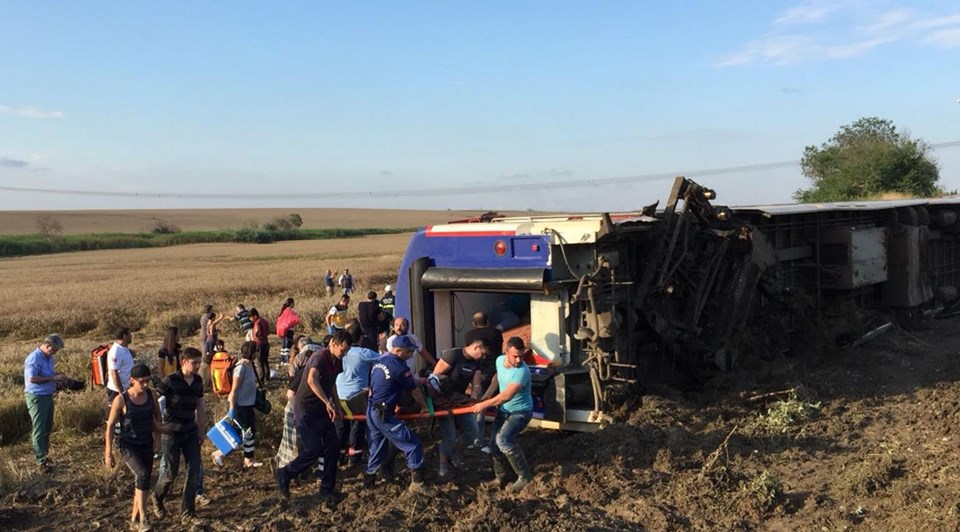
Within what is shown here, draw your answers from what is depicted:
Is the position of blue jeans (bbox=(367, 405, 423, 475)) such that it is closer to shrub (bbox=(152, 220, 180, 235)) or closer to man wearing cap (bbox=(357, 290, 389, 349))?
man wearing cap (bbox=(357, 290, 389, 349))

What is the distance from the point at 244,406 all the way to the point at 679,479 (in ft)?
14.0

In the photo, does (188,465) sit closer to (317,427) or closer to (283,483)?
(283,483)

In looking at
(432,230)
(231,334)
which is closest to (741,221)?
(432,230)

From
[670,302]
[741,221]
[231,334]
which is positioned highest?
[741,221]

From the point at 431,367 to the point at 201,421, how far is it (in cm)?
269

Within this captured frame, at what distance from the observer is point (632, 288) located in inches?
319

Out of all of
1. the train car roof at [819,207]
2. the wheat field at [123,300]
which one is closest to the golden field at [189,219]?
the wheat field at [123,300]

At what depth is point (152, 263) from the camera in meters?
47.2

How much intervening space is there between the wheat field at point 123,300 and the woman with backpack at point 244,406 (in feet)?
3.03

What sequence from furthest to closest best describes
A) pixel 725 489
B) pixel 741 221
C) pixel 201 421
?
pixel 741 221, pixel 201 421, pixel 725 489

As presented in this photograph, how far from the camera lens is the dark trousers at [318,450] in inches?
255

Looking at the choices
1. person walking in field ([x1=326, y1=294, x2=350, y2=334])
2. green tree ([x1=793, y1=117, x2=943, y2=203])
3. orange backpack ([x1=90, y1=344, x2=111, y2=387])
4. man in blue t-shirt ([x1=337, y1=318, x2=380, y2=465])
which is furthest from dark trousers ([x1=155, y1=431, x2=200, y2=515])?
green tree ([x1=793, y1=117, x2=943, y2=203])

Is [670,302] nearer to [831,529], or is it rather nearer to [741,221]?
[741,221]

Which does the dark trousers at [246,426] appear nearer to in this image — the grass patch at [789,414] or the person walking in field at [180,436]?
the person walking in field at [180,436]
